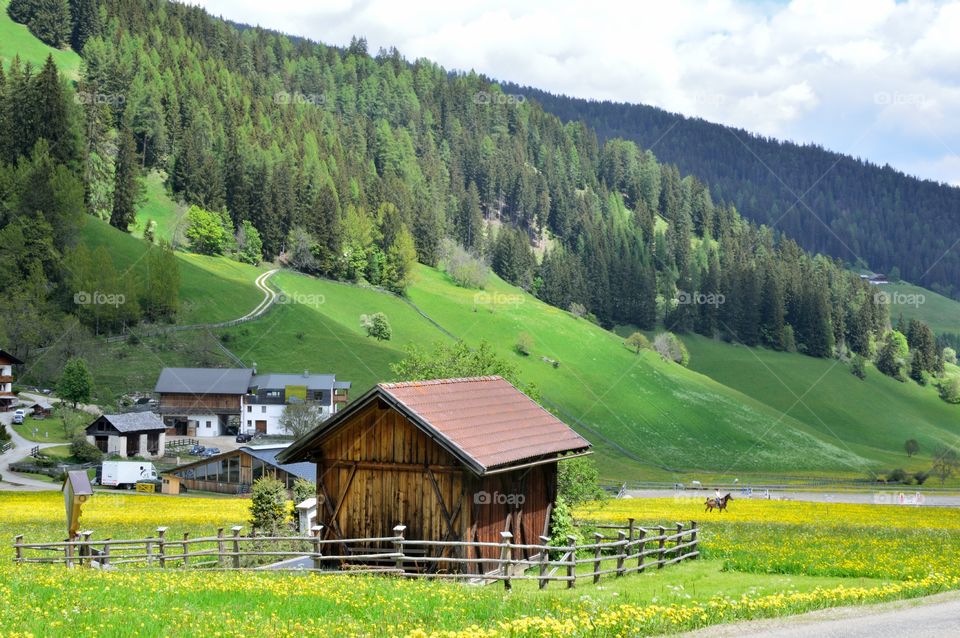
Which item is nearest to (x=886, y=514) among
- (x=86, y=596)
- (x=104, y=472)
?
(x=86, y=596)

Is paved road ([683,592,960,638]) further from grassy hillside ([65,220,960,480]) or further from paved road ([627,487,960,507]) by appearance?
grassy hillside ([65,220,960,480])

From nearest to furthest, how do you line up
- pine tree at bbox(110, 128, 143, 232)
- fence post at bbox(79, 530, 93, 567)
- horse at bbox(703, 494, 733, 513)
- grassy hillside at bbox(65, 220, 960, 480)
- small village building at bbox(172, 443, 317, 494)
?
1. fence post at bbox(79, 530, 93, 567)
2. horse at bbox(703, 494, 733, 513)
3. small village building at bbox(172, 443, 317, 494)
4. grassy hillside at bbox(65, 220, 960, 480)
5. pine tree at bbox(110, 128, 143, 232)

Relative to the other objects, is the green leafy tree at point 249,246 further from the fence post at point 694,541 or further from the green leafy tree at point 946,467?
the fence post at point 694,541

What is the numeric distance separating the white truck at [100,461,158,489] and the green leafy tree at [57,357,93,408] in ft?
61.9

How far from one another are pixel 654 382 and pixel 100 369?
78006 mm

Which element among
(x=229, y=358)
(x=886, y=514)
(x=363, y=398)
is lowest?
(x=886, y=514)

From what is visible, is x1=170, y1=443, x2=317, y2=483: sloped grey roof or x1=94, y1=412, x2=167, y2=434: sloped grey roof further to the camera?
x1=94, y1=412, x2=167, y2=434: sloped grey roof

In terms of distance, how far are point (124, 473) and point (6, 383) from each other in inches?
1072

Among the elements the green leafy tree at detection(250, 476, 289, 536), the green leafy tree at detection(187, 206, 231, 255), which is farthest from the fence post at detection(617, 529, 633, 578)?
the green leafy tree at detection(187, 206, 231, 255)

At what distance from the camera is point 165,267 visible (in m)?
124

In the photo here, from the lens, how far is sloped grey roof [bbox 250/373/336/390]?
4341 inches

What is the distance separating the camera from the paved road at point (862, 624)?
17172 mm

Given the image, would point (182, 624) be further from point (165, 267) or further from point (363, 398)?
point (165, 267)

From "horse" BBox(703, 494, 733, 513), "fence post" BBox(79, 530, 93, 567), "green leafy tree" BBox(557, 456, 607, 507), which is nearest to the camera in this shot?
"fence post" BBox(79, 530, 93, 567)
